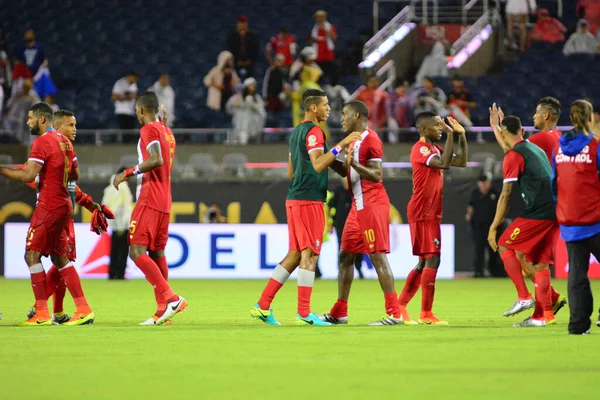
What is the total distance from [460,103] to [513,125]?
1280cm

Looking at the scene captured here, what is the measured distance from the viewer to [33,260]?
11344 mm

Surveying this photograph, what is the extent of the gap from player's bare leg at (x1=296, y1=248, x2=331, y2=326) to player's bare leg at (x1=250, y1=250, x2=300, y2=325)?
0.33 feet

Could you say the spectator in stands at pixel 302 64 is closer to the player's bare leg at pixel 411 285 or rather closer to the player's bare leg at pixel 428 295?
the player's bare leg at pixel 411 285

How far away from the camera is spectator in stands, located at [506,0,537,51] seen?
90.5 ft

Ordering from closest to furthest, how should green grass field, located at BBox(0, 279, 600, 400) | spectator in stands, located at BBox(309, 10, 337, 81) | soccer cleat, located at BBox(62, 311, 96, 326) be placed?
green grass field, located at BBox(0, 279, 600, 400) < soccer cleat, located at BBox(62, 311, 96, 326) < spectator in stands, located at BBox(309, 10, 337, 81)

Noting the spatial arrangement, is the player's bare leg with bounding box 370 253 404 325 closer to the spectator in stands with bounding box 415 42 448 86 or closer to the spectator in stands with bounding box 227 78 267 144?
the spectator in stands with bounding box 227 78 267 144

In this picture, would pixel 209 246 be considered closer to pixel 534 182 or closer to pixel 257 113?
pixel 257 113

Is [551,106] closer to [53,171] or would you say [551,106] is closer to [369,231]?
[369,231]

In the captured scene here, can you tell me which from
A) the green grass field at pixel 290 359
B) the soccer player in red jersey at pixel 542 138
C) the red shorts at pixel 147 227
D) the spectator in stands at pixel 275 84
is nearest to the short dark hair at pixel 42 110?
the red shorts at pixel 147 227

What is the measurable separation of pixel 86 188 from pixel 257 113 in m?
4.17

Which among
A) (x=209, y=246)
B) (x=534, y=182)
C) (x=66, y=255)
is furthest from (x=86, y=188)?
(x=534, y=182)

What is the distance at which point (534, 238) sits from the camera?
1122 cm

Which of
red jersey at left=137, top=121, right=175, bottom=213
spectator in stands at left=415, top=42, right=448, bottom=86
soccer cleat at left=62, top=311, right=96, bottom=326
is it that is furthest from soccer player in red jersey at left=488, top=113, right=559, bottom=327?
spectator in stands at left=415, top=42, right=448, bottom=86

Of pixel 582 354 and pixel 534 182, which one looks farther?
pixel 534 182
